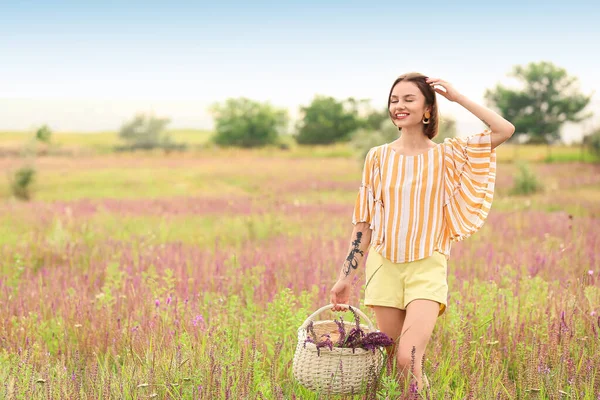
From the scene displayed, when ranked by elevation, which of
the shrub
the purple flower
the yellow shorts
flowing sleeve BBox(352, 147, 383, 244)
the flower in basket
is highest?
flowing sleeve BBox(352, 147, 383, 244)

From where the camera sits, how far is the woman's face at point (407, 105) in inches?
138

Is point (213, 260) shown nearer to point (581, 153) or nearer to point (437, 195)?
point (437, 195)

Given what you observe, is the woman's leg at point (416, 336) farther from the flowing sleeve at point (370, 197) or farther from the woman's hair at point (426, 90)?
the woman's hair at point (426, 90)

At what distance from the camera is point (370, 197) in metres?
3.71

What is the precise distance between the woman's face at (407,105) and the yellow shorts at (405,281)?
30.9 inches

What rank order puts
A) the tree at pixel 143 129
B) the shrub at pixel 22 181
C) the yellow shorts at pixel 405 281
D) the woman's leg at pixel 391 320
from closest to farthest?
the yellow shorts at pixel 405 281 → the woman's leg at pixel 391 320 → the shrub at pixel 22 181 → the tree at pixel 143 129

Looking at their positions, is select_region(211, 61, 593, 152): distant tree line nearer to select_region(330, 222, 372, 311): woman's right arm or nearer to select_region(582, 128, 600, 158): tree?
select_region(582, 128, 600, 158): tree

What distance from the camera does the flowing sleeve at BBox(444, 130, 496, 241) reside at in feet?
11.6

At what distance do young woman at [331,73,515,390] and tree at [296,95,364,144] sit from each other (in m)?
82.9

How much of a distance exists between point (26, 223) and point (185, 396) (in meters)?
9.34

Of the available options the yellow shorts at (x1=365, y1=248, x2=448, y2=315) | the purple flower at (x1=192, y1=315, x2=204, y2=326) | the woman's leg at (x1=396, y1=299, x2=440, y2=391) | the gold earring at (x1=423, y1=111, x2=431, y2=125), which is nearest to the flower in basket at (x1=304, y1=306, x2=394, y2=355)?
the woman's leg at (x1=396, y1=299, x2=440, y2=391)

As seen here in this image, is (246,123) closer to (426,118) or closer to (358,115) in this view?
(358,115)

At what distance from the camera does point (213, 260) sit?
7246mm

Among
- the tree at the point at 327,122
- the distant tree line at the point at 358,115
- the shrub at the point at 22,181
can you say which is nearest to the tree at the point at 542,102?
the distant tree line at the point at 358,115
